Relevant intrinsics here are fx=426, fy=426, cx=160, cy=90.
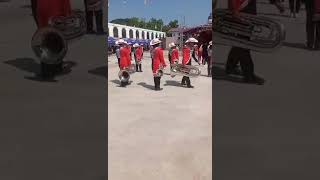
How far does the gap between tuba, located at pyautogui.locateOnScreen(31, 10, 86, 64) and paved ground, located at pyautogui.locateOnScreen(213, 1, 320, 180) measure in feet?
3.28

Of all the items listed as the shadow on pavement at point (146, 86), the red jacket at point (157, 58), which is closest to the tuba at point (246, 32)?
the red jacket at point (157, 58)

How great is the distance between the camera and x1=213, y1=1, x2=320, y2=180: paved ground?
2988 millimetres

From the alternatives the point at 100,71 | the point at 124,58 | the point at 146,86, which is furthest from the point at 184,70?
the point at 100,71

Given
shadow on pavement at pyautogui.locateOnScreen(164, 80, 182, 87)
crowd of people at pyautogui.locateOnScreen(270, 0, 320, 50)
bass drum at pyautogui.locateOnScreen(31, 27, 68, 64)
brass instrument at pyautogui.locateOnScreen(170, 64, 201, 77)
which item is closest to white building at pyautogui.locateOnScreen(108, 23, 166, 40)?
shadow on pavement at pyautogui.locateOnScreen(164, 80, 182, 87)

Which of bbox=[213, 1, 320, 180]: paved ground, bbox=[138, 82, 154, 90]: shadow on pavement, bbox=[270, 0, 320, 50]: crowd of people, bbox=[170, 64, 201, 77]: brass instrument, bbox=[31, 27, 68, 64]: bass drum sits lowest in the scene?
bbox=[138, 82, 154, 90]: shadow on pavement

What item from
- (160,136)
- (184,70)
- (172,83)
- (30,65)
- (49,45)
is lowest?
(172,83)

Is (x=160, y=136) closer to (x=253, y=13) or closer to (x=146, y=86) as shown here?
(x=253, y=13)

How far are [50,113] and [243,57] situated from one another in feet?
4.70

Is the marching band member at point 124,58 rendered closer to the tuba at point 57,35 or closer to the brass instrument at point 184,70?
the brass instrument at point 184,70

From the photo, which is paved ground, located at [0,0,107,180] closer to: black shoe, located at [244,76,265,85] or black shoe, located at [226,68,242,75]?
black shoe, located at [226,68,242,75]

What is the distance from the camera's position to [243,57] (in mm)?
3008

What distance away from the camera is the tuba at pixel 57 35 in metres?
2.95

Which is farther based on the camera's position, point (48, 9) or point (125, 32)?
point (125, 32)

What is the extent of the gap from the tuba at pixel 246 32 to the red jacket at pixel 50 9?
1.03 m
